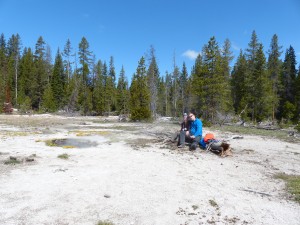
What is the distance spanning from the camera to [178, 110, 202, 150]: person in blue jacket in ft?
32.0

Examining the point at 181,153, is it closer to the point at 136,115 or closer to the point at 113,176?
the point at 113,176

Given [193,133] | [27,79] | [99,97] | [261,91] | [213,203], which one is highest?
[27,79]

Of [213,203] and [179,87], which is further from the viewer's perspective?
[179,87]

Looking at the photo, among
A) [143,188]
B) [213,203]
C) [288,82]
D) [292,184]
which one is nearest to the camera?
[213,203]

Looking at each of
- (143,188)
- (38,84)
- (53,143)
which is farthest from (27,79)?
(143,188)

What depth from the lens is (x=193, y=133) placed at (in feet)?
33.2

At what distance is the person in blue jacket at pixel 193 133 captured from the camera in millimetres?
9758

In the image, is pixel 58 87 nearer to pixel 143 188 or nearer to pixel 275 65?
pixel 275 65

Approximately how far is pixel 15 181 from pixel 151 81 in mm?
33552

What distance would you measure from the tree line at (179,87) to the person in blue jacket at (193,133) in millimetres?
6241

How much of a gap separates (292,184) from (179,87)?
58.3 metres

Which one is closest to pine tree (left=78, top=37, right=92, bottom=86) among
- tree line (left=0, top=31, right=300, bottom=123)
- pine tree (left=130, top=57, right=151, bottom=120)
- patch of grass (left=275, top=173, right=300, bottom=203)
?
tree line (left=0, top=31, right=300, bottom=123)

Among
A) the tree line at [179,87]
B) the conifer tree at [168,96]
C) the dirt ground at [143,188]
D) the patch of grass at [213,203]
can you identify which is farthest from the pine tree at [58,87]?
the patch of grass at [213,203]

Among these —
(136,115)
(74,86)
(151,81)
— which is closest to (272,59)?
(151,81)
